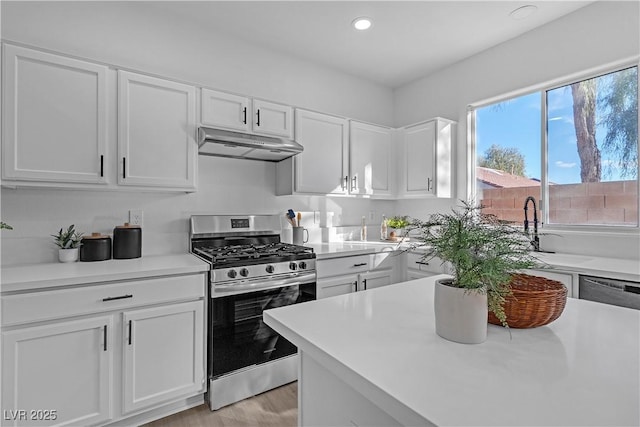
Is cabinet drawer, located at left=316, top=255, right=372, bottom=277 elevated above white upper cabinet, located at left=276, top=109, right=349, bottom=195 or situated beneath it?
situated beneath

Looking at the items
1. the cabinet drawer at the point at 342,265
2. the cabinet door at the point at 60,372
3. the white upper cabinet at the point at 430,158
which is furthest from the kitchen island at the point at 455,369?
the white upper cabinet at the point at 430,158

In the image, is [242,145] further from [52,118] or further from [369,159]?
[369,159]

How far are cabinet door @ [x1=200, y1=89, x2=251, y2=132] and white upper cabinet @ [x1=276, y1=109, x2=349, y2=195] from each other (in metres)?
0.48

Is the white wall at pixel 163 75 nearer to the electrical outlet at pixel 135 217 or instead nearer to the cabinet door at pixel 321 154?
the electrical outlet at pixel 135 217

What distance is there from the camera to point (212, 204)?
272 cm

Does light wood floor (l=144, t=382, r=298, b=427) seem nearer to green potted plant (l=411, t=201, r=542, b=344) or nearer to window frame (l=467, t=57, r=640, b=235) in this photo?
green potted plant (l=411, t=201, r=542, b=344)

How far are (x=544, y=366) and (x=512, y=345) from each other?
111 millimetres

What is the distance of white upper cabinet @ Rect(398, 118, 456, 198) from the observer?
10.5 feet

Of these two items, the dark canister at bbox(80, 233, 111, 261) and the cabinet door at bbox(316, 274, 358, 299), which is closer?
the dark canister at bbox(80, 233, 111, 261)

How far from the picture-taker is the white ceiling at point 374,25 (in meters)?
2.45

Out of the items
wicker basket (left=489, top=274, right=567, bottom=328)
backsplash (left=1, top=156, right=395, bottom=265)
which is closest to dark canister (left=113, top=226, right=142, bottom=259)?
backsplash (left=1, top=156, right=395, bottom=265)

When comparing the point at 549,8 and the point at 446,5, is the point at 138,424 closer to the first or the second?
the point at 446,5

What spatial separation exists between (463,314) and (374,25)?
2.61 metres

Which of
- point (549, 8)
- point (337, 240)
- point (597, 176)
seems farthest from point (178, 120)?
A: point (597, 176)
